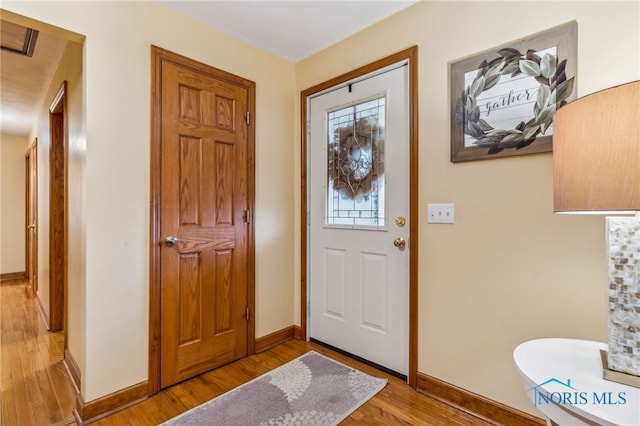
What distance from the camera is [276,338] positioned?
8.39 feet

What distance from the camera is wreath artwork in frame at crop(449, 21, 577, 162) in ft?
4.65

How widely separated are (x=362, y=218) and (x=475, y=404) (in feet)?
4.16

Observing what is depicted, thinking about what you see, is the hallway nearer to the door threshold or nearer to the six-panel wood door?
the six-panel wood door

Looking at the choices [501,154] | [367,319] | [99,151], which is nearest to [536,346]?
[501,154]

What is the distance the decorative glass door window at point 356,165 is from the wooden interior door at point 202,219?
670 mm

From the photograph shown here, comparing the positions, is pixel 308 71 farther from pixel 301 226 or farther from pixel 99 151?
pixel 99 151

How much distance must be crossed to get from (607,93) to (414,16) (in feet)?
4.75

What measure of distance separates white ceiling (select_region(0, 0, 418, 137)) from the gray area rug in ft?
7.87

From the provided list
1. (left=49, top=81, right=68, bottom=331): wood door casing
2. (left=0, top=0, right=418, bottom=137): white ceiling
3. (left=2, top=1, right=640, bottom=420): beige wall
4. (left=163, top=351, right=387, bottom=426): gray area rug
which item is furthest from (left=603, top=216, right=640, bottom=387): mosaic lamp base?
(left=49, top=81, right=68, bottom=331): wood door casing

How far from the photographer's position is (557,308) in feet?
4.73

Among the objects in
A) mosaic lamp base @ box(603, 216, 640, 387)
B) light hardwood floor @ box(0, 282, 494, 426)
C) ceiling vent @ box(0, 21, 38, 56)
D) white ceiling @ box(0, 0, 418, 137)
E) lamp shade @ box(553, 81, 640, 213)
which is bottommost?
light hardwood floor @ box(0, 282, 494, 426)

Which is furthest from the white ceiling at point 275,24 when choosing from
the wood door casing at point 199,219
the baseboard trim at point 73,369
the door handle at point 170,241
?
the baseboard trim at point 73,369

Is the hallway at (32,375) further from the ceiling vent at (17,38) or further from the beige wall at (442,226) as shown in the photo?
the ceiling vent at (17,38)

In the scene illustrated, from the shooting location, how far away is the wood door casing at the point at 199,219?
190 centimetres
